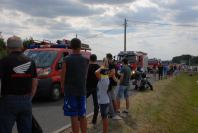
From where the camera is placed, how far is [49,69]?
582 inches

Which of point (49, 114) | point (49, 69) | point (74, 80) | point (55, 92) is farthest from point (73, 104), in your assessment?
point (55, 92)

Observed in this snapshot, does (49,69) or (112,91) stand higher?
(49,69)

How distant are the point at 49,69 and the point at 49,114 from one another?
307cm

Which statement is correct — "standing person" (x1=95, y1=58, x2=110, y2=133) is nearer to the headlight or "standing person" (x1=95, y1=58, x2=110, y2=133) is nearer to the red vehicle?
the red vehicle

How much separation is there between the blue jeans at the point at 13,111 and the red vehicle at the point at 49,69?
8.85 m

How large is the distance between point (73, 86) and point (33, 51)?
29.6 ft

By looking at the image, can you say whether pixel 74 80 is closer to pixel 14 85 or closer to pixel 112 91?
pixel 14 85

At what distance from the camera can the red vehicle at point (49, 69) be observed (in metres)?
14.5

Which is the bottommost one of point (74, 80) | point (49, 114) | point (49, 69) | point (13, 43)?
point (49, 114)

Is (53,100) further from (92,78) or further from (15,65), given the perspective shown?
(15,65)

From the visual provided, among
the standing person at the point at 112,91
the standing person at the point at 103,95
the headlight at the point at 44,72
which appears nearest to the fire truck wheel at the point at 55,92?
the headlight at the point at 44,72

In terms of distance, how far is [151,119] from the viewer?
12062 mm

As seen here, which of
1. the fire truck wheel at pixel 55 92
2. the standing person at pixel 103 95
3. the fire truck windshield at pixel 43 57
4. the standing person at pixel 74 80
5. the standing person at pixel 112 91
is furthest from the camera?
the fire truck windshield at pixel 43 57

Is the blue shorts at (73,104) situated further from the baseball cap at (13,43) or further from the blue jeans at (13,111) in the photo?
the baseball cap at (13,43)
